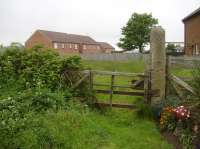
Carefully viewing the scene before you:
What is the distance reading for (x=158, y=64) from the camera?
10781mm

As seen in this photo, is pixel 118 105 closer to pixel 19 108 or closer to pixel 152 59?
pixel 152 59

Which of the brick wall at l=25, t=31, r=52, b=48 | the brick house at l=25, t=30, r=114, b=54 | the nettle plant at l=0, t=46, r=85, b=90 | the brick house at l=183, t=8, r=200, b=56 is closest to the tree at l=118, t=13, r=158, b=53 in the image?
the brick house at l=25, t=30, r=114, b=54

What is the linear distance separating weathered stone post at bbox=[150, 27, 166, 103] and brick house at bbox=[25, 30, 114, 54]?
224ft

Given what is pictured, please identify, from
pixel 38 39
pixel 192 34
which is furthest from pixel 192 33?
pixel 38 39

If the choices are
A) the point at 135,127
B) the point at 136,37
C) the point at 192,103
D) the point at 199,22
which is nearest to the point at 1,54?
the point at 135,127

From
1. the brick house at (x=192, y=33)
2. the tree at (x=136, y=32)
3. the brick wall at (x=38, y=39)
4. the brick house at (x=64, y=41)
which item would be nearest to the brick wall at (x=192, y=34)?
the brick house at (x=192, y=33)

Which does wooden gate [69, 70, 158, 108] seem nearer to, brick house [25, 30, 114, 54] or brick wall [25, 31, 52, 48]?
brick house [25, 30, 114, 54]

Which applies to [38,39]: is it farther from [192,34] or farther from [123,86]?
[123,86]

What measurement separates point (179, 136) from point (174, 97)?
223cm

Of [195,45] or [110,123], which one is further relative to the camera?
[195,45]

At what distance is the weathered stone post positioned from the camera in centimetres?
1077

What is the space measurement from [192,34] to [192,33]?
11 centimetres

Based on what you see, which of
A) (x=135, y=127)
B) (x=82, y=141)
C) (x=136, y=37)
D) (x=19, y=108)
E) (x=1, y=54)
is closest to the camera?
(x=82, y=141)

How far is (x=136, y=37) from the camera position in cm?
6888
